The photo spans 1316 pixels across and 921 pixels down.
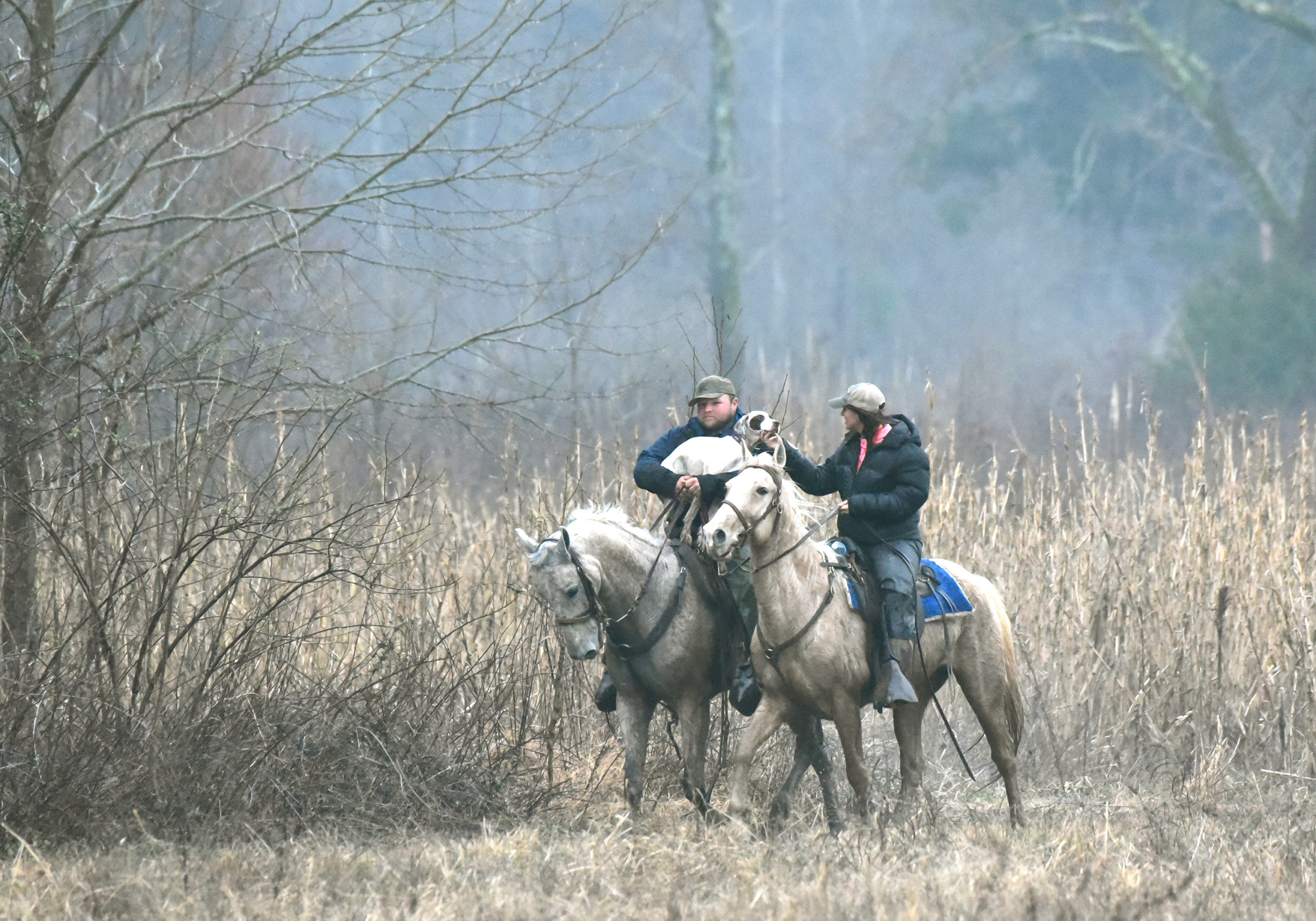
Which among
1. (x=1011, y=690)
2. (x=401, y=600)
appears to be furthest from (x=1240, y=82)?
(x=401, y=600)

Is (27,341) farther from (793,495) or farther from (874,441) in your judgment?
(874,441)

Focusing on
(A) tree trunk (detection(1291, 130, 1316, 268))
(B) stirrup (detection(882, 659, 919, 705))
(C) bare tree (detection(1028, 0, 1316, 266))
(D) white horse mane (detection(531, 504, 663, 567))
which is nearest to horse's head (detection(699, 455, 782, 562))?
(D) white horse mane (detection(531, 504, 663, 567))

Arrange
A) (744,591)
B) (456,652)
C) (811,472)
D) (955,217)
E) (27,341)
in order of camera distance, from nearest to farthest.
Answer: (27,341) → (744,591) → (811,472) → (456,652) → (955,217)

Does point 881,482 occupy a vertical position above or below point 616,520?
above

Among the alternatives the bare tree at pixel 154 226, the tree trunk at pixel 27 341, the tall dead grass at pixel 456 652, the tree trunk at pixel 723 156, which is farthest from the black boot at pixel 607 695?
the tree trunk at pixel 723 156

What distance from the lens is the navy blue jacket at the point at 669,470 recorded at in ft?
26.8

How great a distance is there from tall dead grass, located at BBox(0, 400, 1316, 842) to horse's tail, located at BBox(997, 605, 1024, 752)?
1077mm

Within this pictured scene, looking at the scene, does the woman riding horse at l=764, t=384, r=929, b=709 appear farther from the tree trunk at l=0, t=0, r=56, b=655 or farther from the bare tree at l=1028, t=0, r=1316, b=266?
the bare tree at l=1028, t=0, r=1316, b=266

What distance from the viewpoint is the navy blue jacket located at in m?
8.16

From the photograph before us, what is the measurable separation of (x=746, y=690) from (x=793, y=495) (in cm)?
102

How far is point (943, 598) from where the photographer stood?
8.38 meters

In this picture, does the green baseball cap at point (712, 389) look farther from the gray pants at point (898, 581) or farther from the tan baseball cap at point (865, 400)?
the gray pants at point (898, 581)

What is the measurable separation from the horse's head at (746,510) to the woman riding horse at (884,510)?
1.13 ft

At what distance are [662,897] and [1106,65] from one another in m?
31.3
